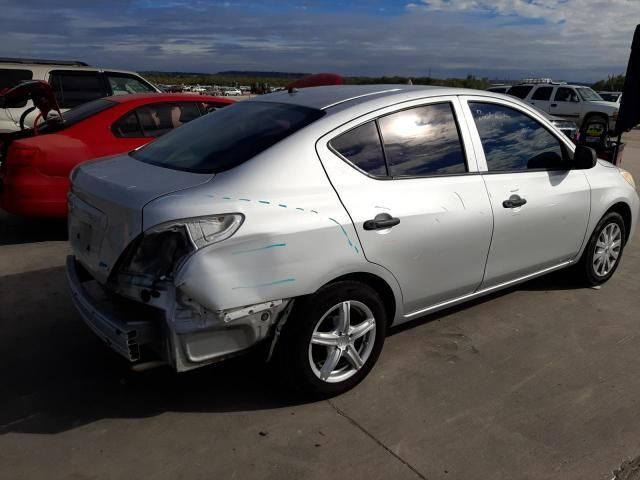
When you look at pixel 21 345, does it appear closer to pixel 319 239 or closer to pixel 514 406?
pixel 319 239

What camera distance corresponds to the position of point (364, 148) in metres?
3.10

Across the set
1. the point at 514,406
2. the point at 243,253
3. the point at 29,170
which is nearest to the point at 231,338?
the point at 243,253

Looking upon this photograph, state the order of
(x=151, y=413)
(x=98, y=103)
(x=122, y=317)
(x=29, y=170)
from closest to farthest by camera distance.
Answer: (x=122, y=317), (x=151, y=413), (x=29, y=170), (x=98, y=103)

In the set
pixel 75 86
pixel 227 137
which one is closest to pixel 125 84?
pixel 75 86

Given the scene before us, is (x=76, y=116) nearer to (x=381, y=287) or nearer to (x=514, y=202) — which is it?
(x=381, y=287)

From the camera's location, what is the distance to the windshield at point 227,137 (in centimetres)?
295

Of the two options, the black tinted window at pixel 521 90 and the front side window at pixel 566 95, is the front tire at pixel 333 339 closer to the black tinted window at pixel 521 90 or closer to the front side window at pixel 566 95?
the front side window at pixel 566 95

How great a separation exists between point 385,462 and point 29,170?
4579mm

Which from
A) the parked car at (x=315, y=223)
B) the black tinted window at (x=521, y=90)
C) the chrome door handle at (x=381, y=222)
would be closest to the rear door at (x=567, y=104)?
the black tinted window at (x=521, y=90)

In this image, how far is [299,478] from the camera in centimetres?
249

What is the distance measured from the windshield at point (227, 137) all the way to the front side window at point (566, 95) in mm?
20241

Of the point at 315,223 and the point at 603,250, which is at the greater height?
the point at 315,223

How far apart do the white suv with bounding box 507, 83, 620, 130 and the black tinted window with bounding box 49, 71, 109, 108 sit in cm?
1675

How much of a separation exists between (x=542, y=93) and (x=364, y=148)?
68.6ft
